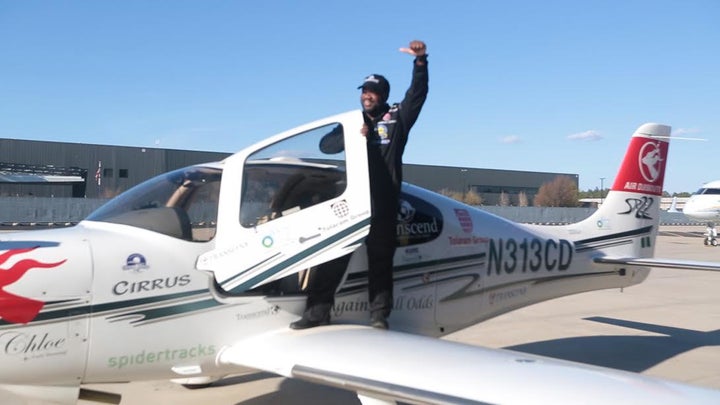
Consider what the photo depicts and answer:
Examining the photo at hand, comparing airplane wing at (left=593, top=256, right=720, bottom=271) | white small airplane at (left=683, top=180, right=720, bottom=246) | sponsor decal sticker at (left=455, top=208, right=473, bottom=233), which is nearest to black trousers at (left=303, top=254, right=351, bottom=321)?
sponsor decal sticker at (left=455, top=208, right=473, bottom=233)

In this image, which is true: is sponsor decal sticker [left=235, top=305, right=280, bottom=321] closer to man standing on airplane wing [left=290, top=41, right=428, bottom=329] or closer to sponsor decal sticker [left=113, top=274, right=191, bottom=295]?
man standing on airplane wing [left=290, top=41, right=428, bottom=329]

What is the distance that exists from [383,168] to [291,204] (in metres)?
0.75

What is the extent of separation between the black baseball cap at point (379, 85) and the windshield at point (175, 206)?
4.30 ft

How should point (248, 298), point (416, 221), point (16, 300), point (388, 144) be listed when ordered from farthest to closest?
point (416, 221) → point (388, 144) → point (248, 298) → point (16, 300)

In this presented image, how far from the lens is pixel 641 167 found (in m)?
7.77

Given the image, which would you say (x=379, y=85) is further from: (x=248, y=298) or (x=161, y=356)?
(x=161, y=356)

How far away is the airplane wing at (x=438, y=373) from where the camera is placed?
3.19m

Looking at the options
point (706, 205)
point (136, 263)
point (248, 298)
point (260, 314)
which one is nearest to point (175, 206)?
point (136, 263)

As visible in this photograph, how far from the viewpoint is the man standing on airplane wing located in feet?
15.2

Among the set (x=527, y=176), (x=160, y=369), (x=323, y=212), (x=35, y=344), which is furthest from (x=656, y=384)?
(x=527, y=176)

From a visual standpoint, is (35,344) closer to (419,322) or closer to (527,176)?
(419,322)

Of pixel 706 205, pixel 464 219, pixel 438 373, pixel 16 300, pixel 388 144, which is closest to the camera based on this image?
pixel 438 373

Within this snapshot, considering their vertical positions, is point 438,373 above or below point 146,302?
below

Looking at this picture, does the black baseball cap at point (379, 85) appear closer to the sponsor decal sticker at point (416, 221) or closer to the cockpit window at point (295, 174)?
the cockpit window at point (295, 174)
